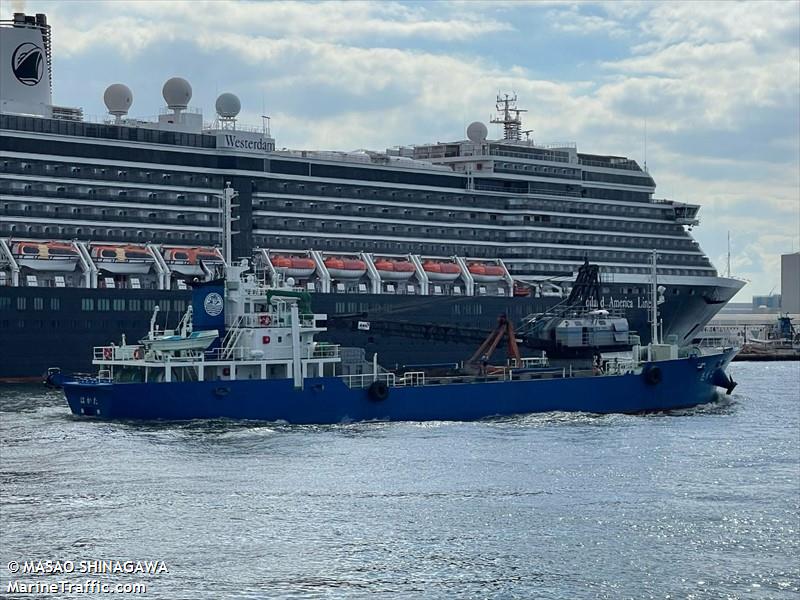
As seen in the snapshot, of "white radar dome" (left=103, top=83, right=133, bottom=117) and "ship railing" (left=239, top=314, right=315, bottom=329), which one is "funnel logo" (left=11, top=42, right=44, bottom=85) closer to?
"white radar dome" (left=103, top=83, right=133, bottom=117)

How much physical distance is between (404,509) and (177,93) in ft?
163

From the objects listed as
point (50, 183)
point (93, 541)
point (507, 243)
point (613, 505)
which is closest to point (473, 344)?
point (507, 243)

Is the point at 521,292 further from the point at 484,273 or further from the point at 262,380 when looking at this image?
the point at 262,380

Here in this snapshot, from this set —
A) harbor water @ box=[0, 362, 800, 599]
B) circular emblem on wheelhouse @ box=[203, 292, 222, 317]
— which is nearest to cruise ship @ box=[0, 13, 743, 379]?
circular emblem on wheelhouse @ box=[203, 292, 222, 317]

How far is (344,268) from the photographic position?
85.6m

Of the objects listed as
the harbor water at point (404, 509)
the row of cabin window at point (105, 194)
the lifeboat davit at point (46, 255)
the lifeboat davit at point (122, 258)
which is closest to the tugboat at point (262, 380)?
the harbor water at point (404, 509)

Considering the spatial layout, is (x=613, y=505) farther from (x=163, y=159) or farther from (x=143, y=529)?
(x=163, y=159)

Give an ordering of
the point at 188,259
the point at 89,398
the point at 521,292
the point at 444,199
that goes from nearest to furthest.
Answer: the point at 89,398 < the point at 188,259 < the point at 521,292 < the point at 444,199

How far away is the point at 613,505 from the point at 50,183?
4683 cm

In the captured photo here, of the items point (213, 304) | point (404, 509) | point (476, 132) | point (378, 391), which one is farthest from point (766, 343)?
point (404, 509)

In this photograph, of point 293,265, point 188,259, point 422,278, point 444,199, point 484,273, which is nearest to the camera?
point 188,259

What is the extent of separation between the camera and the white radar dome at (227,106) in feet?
281

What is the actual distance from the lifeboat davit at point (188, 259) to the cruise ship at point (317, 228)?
8 centimetres

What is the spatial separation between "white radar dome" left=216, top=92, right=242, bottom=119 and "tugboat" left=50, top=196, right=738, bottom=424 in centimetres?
2536
